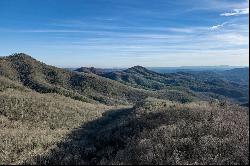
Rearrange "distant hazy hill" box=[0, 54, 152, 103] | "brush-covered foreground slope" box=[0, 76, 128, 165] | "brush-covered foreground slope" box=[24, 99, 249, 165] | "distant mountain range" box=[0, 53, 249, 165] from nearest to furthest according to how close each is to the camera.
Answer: "brush-covered foreground slope" box=[24, 99, 249, 165] → "distant mountain range" box=[0, 53, 249, 165] → "brush-covered foreground slope" box=[0, 76, 128, 165] → "distant hazy hill" box=[0, 54, 152, 103]

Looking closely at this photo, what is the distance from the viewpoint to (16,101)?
55.7 metres

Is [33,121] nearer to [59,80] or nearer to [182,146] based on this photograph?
[182,146]

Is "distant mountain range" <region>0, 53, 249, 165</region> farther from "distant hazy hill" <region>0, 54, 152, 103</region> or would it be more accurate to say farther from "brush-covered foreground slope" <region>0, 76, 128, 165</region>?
"distant hazy hill" <region>0, 54, 152, 103</region>

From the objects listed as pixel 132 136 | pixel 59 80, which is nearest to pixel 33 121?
pixel 132 136

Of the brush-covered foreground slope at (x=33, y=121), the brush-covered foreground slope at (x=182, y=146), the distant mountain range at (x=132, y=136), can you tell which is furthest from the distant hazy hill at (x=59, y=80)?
the brush-covered foreground slope at (x=182, y=146)

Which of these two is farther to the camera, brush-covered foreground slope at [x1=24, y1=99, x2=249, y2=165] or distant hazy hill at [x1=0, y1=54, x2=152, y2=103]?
distant hazy hill at [x1=0, y1=54, x2=152, y2=103]

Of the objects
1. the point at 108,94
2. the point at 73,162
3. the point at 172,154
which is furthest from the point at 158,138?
the point at 108,94

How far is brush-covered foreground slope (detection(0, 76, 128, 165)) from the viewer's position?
92.1 feet

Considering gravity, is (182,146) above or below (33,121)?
above

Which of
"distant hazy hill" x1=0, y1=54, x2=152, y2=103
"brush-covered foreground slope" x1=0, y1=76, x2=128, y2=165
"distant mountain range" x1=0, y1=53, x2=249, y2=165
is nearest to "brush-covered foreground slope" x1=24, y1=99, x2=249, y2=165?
"distant mountain range" x1=0, y1=53, x2=249, y2=165

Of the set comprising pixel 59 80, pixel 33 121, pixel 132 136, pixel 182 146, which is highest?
pixel 182 146

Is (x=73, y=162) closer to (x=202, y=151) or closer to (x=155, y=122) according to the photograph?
(x=202, y=151)

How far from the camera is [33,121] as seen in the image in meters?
46.3

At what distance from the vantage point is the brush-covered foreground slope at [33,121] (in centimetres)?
2808
